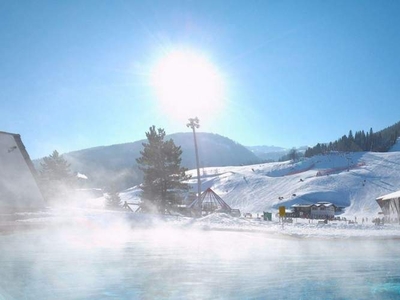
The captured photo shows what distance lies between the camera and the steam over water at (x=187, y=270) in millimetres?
6891

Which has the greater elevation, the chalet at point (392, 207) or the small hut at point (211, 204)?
the small hut at point (211, 204)

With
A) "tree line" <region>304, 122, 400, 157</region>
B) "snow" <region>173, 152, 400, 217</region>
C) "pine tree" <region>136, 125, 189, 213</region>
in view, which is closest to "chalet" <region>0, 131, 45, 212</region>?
"pine tree" <region>136, 125, 189, 213</region>

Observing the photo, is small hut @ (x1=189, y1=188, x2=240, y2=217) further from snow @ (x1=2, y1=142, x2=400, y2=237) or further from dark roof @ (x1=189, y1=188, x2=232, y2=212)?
snow @ (x1=2, y1=142, x2=400, y2=237)

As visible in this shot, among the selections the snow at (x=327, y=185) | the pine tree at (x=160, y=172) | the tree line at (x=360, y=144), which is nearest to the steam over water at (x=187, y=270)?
the pine tree at (x=160, y=172)

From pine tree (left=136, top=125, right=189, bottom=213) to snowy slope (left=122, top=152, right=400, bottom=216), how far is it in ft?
145

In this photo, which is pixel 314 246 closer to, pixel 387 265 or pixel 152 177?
pixel 387 265

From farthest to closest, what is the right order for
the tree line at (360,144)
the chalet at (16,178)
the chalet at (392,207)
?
the tree line at (360,144), the chalet at (392,207), the chalet at (16,178)

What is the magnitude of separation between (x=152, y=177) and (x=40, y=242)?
69.2 ft

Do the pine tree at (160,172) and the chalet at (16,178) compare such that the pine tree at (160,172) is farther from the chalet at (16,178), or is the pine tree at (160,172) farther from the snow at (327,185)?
the snow at (327,185)

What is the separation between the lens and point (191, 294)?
6.75m

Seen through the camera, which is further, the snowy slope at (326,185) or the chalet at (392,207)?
the snowy slope at (326,185)

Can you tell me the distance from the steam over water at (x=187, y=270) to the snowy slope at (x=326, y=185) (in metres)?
58.0

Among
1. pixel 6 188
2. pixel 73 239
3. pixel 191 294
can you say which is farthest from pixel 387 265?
pixel 6 188

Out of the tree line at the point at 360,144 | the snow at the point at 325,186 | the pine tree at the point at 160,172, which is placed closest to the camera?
the pine tree at the point at 160,172
